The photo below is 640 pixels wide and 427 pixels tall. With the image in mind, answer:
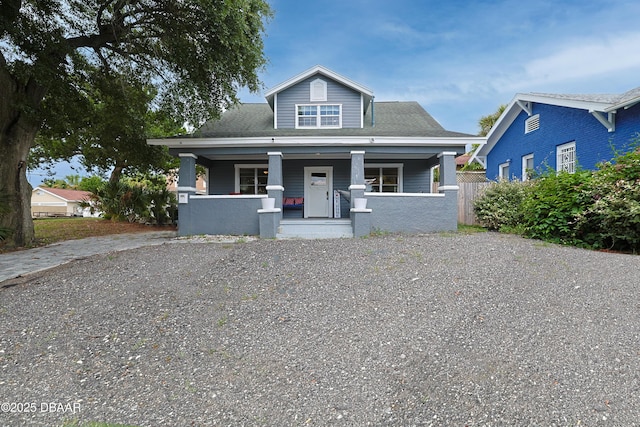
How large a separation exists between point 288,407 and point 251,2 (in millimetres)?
8451

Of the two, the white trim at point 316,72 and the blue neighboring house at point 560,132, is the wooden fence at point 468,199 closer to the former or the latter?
the blue neighboring house at point 560,132

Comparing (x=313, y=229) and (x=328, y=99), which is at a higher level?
(x=328, y=99)

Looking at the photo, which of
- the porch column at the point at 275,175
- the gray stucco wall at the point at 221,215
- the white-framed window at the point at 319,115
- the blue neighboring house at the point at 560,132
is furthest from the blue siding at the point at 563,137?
the gray stucco wall at the point at 221,215

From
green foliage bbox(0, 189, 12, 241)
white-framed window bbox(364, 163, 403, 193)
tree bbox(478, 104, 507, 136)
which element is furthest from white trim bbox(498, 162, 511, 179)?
green foliage bbox(0, 189, 12, 241)

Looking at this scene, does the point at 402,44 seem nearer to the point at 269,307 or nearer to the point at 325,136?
the point at 325,136

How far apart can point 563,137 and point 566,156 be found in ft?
2.41

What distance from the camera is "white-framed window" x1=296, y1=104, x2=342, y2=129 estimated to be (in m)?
11.2

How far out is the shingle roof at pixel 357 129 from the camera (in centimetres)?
940

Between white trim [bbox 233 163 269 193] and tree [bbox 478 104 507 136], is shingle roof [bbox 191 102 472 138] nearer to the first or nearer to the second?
white trim [bbox 233 163 269 193]

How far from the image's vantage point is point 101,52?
9.76m

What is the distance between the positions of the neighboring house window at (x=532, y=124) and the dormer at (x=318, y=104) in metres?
7.44

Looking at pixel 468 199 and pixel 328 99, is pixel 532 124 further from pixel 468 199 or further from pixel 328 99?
pixel 328 99

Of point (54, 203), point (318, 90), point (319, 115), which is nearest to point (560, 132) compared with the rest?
point (319, 115)

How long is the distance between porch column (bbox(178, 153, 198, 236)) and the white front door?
14.1 ft
